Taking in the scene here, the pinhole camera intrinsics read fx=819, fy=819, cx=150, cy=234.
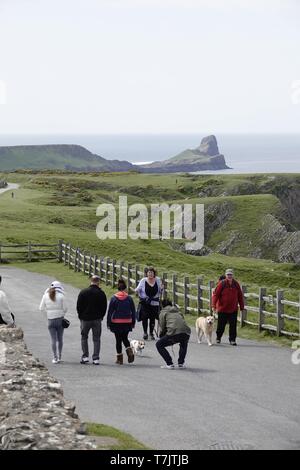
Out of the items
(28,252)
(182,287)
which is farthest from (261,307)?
(28,252)

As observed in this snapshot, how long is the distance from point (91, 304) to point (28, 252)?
1312 inches

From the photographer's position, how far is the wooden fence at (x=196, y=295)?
26812 mm

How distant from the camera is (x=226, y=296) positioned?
2492 cm

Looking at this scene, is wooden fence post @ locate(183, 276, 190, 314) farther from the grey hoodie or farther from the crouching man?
the grey hoodie

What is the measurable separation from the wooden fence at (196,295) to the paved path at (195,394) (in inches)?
60.4

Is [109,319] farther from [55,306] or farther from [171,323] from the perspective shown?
[171,323]

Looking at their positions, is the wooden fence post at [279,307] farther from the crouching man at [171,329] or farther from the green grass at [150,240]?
the green grass at [150,240]

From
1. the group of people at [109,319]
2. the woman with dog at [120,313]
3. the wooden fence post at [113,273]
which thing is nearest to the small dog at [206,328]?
the group of people at [109,319]

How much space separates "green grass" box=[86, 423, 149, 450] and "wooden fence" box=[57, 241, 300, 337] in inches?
485

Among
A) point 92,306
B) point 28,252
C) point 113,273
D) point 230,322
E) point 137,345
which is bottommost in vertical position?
point 28,252

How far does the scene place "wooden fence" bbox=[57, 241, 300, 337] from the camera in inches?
1056

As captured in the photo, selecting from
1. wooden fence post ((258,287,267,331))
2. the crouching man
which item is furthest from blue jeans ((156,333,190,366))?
wooden fence post ((258,287,267,331))
